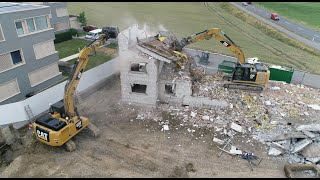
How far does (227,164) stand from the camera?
15734 millimetres

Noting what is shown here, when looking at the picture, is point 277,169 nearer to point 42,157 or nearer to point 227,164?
point 227,164

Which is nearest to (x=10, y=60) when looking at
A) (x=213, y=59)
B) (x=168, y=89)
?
(x=168, y=89)

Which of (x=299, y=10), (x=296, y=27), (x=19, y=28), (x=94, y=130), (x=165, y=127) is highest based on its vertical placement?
(x=19, y=28)

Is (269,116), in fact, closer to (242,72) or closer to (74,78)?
(242,72)

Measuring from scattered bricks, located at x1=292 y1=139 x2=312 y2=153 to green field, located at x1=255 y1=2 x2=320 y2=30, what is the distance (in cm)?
3534

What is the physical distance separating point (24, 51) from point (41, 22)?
307 centimetres

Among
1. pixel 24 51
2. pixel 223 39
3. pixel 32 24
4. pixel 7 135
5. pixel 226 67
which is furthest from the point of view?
pixel 226 67

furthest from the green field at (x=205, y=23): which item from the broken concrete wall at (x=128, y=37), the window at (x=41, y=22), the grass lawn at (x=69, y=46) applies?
the window at (x=41, y=22)

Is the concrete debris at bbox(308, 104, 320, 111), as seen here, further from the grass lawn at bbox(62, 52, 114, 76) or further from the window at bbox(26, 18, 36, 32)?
the window at bbox(26, 18, 36, 32)

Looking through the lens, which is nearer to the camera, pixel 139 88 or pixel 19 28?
pixel 19 28

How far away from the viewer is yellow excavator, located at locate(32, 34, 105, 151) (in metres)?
15.6

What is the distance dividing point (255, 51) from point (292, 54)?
471cm

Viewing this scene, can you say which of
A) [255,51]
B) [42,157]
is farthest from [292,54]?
[42,157]

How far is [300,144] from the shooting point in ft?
55.0
